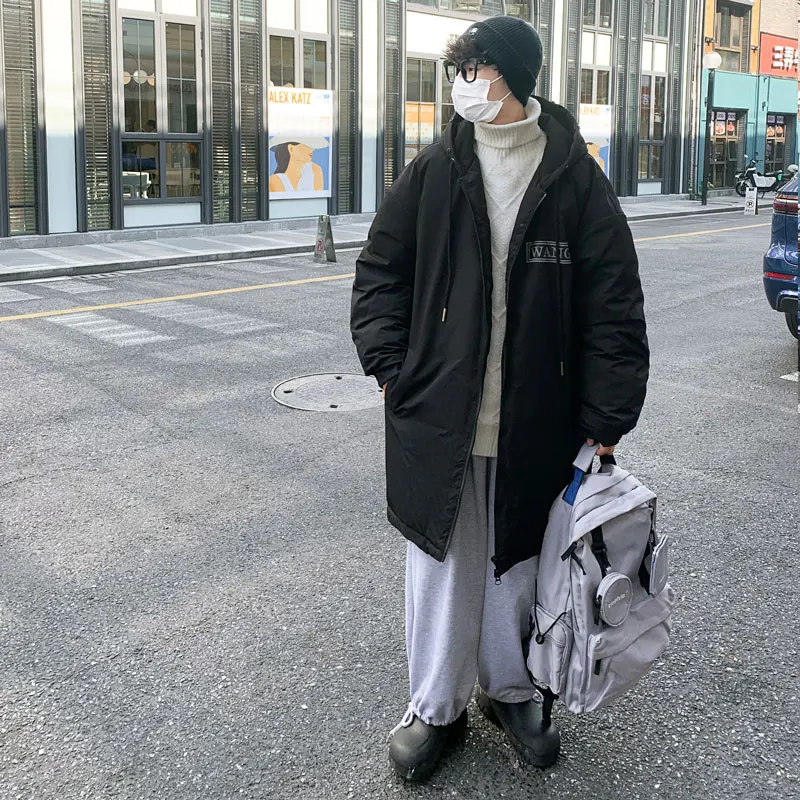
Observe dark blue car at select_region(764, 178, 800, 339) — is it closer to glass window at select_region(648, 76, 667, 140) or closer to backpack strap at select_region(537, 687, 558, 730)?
backpack strap at select_region(537, 687, 558, 730)

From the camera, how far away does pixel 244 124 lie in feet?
66.8

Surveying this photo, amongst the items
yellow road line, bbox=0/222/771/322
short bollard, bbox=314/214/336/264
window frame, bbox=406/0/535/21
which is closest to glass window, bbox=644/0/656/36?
window frame, bbox=406/0/535/21

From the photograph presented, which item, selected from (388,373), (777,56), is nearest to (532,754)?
(388,373)

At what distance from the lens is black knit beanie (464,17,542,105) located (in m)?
2.83

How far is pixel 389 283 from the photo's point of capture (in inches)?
119

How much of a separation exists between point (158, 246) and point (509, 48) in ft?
51.1

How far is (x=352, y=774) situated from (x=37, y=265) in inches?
522

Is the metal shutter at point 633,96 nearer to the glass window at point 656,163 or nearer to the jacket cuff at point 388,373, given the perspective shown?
the glass window at point 656,163

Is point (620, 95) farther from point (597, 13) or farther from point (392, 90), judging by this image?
point (392, 90)

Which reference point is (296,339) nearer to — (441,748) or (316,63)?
(441,748)

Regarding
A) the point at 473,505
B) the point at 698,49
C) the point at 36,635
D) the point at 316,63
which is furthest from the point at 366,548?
the point at 698,49

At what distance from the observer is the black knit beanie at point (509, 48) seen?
111 inches

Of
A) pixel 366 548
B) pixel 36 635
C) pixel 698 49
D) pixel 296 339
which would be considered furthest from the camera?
pixel 698 49

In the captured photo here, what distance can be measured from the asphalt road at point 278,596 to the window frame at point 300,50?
43.5 ft
